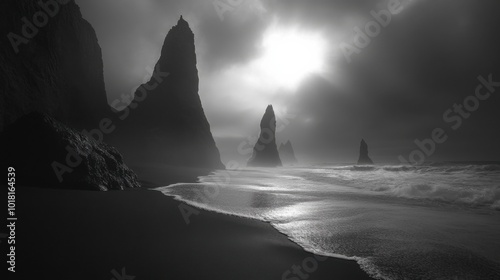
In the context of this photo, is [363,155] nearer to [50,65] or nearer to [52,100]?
[52,100]

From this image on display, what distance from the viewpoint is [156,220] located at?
473 cm

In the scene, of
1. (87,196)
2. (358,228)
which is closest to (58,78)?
(87,196)

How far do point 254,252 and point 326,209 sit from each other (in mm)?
3945

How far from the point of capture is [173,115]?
160ft

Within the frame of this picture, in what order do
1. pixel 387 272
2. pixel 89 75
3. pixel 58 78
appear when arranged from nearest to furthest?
pixel 387 272
pixel 58 78
pixel 89 75

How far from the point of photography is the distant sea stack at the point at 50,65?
50.1 feet

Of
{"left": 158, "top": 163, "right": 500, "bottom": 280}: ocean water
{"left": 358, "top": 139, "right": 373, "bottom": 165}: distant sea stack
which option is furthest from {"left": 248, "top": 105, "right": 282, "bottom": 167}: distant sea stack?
{"left": 158, "top": 163, "right": 500, "bottom": 280}: ocean water

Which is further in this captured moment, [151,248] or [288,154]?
[288,154]

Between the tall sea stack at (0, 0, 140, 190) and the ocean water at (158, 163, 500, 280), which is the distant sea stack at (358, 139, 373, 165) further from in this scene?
the ocean water at (158, 163, 500, 280)

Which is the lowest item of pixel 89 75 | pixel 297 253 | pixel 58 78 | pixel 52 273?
pixel 297 253

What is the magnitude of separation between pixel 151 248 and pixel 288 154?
178 meters

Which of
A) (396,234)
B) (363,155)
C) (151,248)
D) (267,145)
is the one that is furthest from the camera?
(267,145)

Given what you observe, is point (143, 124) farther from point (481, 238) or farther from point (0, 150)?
point (481, 238)

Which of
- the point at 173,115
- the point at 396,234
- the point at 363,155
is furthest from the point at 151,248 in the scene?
the point at 363,155
